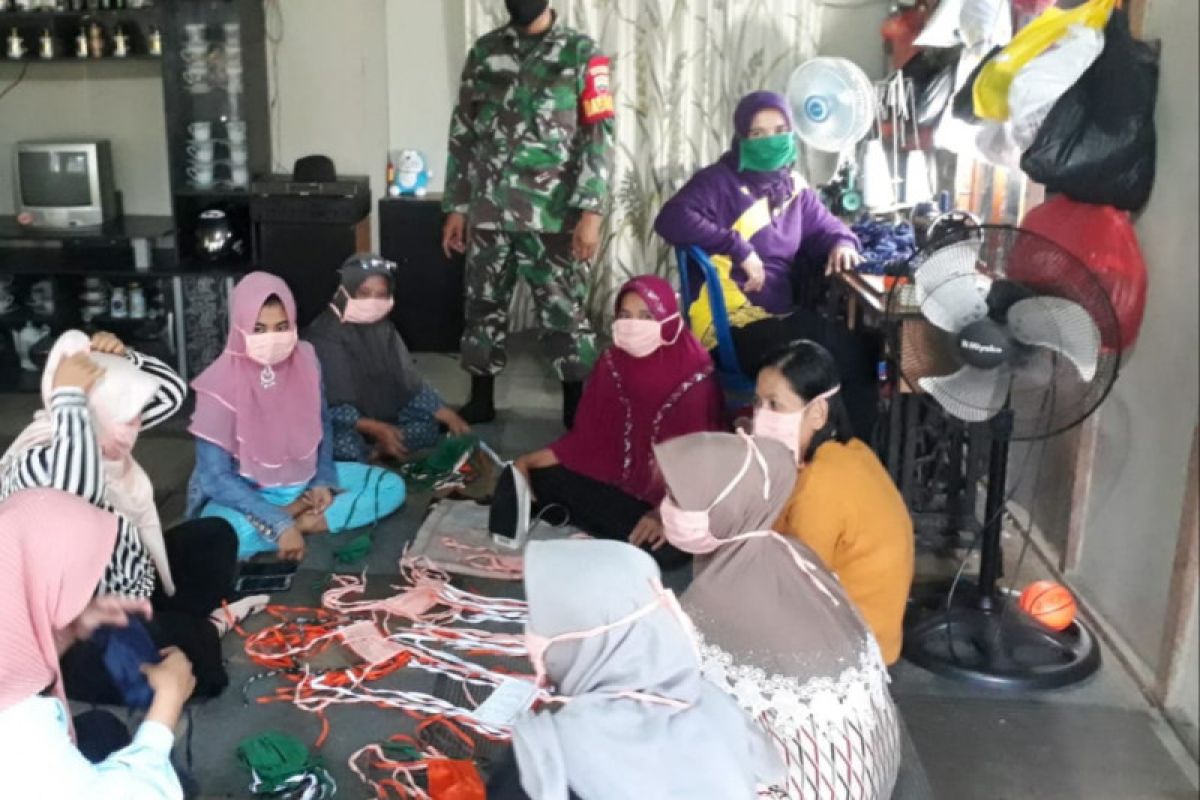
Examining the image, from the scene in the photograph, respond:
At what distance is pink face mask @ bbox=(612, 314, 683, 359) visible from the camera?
329 cm

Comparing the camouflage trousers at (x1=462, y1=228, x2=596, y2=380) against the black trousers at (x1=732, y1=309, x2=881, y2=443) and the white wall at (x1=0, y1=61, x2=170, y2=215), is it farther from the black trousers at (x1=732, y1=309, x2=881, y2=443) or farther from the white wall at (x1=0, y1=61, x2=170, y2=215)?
the white wall at (x1=0, y1=61, x2=170, y2=215)

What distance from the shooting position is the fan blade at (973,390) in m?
2.57

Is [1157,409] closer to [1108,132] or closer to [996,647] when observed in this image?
[1108,132]

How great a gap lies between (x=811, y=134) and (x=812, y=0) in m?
0.98

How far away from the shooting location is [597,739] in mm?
1610

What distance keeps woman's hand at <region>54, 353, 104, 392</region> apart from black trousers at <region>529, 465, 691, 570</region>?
1398 mm

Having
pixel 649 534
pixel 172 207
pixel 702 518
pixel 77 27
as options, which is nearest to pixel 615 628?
pixel 702 518

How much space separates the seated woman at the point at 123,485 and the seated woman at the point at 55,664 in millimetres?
286

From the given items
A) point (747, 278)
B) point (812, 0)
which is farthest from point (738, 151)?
point (812, 0)

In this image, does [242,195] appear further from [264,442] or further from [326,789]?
[326,789]

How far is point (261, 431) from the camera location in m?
3.32

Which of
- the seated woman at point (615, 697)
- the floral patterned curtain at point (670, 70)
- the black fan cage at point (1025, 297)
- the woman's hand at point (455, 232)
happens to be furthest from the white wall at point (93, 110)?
the seated woman at point (615, 697)

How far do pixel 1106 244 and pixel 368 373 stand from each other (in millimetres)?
2291

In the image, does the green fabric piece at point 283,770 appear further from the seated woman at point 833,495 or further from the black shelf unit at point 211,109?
the black shelf unit at point 211,109
